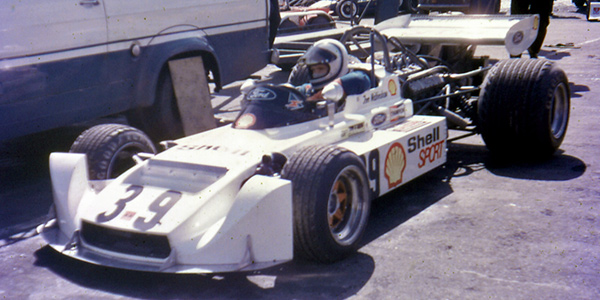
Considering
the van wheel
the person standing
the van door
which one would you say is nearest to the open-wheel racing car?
the van door

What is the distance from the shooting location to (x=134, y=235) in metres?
4.17

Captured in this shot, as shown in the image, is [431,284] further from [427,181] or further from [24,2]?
[24,2]

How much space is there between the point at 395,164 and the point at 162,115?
135 inches

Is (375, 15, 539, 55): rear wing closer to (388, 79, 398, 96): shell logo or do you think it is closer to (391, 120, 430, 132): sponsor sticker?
(388, 79, 398, 96): shell logo

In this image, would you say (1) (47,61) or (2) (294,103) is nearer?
(2) (294,103)

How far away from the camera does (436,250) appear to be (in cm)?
469

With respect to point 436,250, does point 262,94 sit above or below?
above

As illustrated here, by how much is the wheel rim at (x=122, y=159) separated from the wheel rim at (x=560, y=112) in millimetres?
4127

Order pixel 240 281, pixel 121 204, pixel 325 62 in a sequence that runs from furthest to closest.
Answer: pixel 325 62, pixel 121 204, pixel 240 281

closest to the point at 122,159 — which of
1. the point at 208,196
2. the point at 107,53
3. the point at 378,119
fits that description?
the point at 208,196

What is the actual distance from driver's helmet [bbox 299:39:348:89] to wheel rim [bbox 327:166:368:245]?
1.60 m

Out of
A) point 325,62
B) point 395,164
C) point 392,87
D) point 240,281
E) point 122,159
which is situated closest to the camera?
point 240,281

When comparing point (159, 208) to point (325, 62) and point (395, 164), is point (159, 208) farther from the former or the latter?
point (325, 62)

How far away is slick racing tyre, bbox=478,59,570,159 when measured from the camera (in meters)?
6.49
